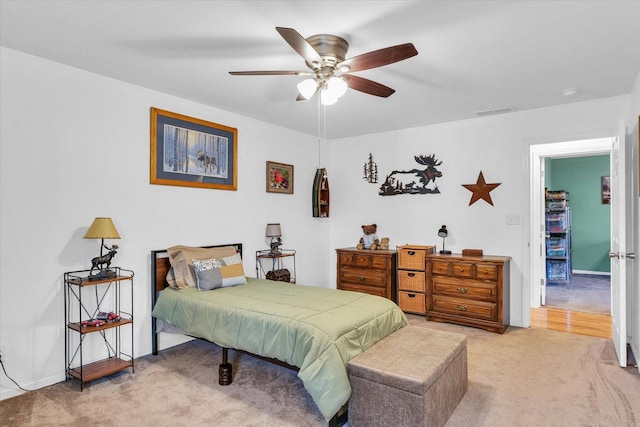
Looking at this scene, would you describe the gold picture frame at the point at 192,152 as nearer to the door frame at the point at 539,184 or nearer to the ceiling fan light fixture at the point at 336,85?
the ceiling fan light fixture at the point at 336,85

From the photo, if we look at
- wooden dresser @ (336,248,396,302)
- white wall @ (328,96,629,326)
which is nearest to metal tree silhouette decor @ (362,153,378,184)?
white wall @ (328,96,629,326)


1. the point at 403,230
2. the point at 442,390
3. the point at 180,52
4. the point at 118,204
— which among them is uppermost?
the point at 180,52

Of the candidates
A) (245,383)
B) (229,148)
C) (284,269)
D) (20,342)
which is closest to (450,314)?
(284,269)

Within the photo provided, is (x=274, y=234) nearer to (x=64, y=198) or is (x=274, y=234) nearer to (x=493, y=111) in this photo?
(x=64, y=198)

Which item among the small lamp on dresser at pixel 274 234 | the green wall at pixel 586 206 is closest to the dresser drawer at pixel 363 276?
the small lamp on dresser at pixel 274 234

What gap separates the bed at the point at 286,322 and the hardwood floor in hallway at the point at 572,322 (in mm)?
2448

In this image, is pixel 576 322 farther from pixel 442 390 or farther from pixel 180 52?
pixel 180 52

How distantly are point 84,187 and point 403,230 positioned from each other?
3.78m

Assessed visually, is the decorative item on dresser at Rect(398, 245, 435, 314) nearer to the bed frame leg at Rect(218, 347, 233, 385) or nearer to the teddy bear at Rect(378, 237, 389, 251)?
the teddy bear at Rect(378, 237, 389, 251)

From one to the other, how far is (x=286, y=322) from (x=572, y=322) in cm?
380

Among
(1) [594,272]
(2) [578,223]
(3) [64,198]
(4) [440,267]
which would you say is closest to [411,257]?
(4) [440,267]

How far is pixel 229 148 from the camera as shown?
4285mm

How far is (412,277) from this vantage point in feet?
15.3

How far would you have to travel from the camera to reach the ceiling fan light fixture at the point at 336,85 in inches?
92.0
